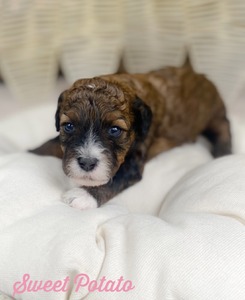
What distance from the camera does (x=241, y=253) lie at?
4.97 feet

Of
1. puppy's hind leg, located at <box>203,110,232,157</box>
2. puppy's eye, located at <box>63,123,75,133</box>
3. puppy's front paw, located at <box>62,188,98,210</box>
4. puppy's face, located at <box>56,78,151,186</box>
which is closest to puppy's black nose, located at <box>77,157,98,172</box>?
puppy's face, located at <box>56,78,151,186</box>

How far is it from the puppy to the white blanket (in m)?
0.16

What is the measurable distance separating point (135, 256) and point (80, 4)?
1.66 meters

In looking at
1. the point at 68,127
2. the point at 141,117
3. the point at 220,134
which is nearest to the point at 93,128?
the point at 68,127

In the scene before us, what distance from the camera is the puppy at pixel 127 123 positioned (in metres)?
1.73

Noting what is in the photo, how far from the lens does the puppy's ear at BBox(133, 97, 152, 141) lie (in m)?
1.93

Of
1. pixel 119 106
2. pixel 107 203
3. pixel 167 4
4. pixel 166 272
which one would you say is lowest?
pixel 107 203

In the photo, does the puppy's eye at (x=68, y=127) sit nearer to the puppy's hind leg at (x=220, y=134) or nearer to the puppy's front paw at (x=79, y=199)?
the puppy's front paw at (x=79, y=199)

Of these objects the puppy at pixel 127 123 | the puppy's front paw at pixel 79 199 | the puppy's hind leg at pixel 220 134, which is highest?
the puppy at pixel 127 123

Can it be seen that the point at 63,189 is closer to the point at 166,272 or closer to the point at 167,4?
the point at 166,272

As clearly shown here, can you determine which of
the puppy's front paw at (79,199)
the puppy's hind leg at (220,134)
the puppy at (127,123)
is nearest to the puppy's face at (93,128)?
the puppy at (127,123)

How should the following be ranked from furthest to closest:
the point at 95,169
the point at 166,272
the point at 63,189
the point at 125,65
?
the point at 125,65
the point at 63,189
the point at 95,169
the point at 166,272

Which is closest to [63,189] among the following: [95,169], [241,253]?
[95,169]

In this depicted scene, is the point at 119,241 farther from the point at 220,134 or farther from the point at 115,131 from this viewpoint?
the point at 220,134
